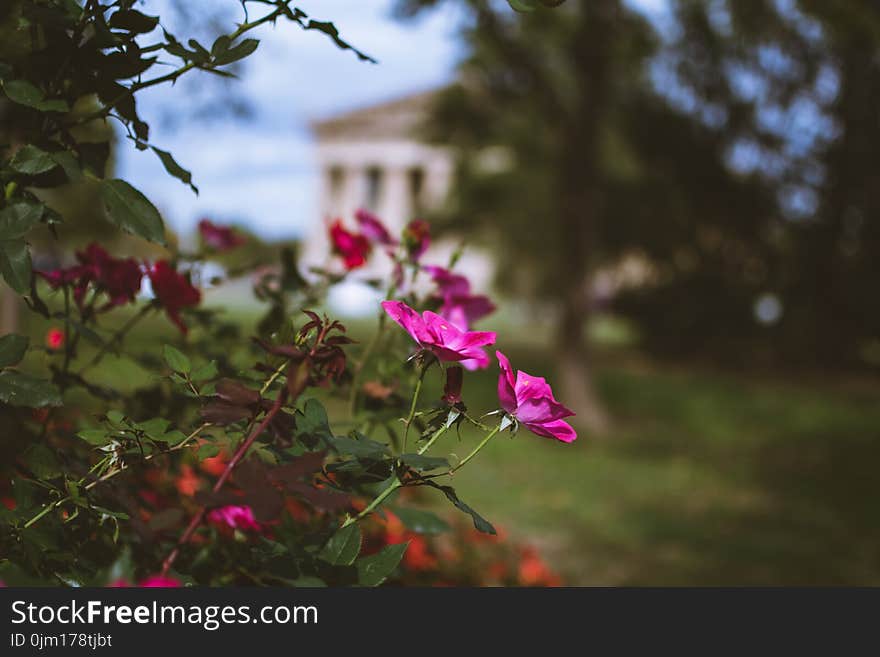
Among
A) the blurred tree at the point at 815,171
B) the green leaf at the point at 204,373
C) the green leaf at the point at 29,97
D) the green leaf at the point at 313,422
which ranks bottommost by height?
the green leaf at the point at 313,422

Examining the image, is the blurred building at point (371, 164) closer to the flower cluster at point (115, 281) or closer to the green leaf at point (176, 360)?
the flower cluster at point (115, 281)

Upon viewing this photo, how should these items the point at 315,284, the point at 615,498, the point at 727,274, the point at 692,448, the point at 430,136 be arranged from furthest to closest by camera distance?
1. the point at 727,274
2. the point at 430,136
3. the point at 692,448
4. the point at 615,498
5. the point at 315,284

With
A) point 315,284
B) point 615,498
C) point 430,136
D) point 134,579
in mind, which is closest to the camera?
point 134,579

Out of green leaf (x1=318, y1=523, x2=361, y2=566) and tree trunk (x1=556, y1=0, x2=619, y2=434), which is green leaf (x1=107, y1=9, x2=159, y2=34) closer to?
green leaf (x1=318, y1=523, x2=361, y2=566)

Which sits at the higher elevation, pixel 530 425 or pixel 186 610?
pixel 530 425

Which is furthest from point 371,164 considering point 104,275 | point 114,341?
point 104,275

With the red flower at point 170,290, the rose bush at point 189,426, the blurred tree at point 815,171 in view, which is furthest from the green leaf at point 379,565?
the blurred tree at point 815,171

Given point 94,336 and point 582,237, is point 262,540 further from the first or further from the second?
point 582,237

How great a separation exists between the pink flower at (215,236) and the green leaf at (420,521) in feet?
2.08

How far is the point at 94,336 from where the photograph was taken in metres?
0.83

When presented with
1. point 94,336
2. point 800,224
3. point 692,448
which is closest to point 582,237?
point 692,448

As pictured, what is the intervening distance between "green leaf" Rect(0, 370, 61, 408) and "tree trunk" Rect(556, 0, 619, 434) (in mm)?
6844

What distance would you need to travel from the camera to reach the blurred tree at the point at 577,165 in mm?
7246

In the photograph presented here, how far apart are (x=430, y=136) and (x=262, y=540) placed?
27.7ft
